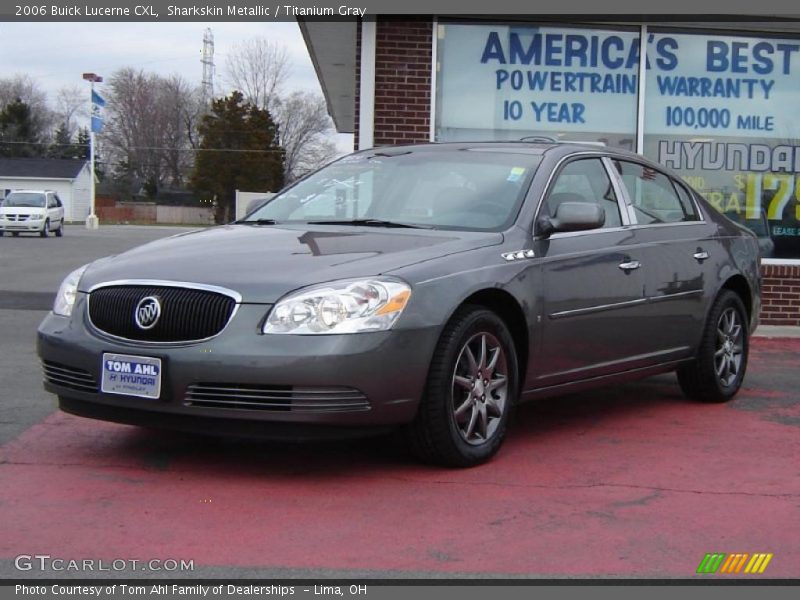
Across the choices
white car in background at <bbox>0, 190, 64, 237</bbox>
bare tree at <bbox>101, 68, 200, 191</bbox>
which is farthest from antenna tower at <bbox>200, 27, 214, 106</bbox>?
white car in background at <bbox>0, 190, 64, 237</bbox>

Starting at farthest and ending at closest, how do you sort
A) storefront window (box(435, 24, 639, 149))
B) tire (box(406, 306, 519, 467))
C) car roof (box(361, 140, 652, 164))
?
1. storefront window (box(435, 24, 639, 149))
2. car roof (box(361, 140, 652, 164))
3. tire (box(406, 306, 519, 467))

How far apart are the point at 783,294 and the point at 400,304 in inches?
294

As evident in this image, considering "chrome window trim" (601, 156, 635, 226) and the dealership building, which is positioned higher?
the dealership building

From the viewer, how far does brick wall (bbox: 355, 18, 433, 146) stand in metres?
10.9

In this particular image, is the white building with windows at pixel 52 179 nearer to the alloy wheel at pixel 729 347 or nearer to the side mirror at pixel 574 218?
the alloy wheel at pixel 729 347

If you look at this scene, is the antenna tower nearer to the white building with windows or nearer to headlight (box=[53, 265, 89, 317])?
the white building with windows

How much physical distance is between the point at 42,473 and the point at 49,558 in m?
1.23

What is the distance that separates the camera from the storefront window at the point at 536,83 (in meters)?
11.3

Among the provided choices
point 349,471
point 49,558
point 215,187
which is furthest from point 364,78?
point 215,187

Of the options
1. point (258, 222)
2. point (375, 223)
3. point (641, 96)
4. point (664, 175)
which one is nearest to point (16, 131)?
point (641, 96)

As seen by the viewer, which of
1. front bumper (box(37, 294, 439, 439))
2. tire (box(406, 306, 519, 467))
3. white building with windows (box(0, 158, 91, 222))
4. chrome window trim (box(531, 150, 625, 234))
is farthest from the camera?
white building with windows (box(0, 158, 91, 222))

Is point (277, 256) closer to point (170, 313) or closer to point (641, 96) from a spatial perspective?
point (170, 313)

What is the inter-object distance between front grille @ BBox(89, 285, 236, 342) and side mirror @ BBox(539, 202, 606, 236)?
5.99 feet

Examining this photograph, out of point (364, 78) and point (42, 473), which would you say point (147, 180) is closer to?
point (364, 78)
